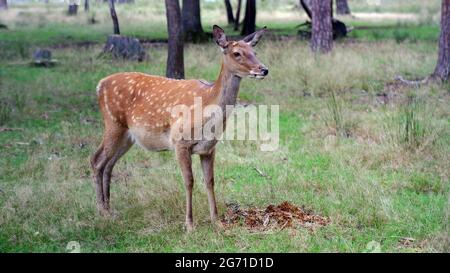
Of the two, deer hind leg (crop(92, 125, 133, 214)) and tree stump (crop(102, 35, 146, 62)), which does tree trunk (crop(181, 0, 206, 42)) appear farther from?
deer hind leg (crop(92, 125, 133, 214))

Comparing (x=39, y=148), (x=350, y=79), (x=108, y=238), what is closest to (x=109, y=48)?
(x=350, y=79)

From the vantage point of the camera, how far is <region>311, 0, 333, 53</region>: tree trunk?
54.6 ft

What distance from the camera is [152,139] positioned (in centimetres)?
660

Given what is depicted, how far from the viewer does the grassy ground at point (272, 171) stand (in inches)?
239

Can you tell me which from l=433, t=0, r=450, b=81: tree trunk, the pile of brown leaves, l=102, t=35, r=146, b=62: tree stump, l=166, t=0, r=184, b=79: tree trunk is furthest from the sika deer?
l=102, t=35, r=146, b=62: tree stump

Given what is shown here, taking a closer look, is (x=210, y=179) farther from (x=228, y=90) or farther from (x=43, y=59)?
(x=43, y=59)

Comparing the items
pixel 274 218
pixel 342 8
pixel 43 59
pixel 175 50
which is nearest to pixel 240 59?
pixel 274 218

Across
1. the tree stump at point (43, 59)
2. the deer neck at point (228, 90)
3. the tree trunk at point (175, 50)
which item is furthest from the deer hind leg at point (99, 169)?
the tree stump at point (43, 59)

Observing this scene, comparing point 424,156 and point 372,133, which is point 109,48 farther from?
point 424,156

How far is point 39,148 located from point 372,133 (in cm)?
437

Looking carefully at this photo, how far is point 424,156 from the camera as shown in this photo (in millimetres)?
8289

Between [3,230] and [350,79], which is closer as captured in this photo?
[3,230]

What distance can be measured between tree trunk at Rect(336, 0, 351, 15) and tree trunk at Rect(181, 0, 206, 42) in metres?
15.3

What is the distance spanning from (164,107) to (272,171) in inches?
81.3
